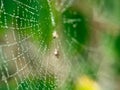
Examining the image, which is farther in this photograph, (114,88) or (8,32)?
(114,88)

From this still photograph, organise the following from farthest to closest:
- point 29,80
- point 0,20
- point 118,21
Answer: point 118,21
point 29,80
point 0,20

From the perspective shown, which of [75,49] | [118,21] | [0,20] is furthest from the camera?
[118,21]

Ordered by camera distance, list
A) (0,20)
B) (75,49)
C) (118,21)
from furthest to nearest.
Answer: (118,21) → (75,49) → (0,20)

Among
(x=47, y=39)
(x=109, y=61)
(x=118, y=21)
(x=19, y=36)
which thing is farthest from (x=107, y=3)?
(x=19, y=36)

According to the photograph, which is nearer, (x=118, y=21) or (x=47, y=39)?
(x=47, y=39)

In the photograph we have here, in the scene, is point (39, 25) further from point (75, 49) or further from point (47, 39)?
point (75, 49)

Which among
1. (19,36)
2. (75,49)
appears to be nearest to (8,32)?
(19,36)

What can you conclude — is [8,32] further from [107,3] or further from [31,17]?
[107,3]

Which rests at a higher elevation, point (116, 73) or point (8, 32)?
point (8, 32)

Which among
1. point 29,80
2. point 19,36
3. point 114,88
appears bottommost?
→ point 114,88
